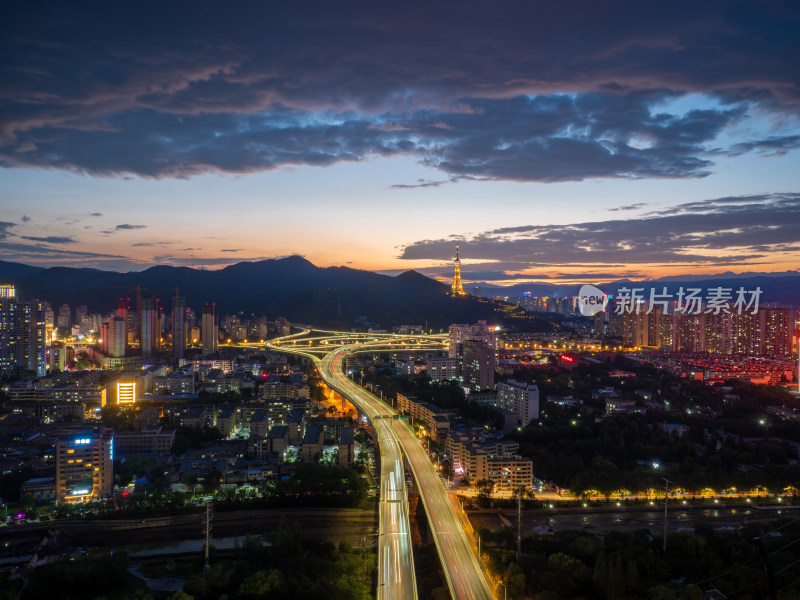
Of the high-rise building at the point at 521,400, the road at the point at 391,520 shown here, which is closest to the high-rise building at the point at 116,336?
the road at the point at 391,520

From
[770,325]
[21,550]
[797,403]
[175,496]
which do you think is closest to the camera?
[21,550]

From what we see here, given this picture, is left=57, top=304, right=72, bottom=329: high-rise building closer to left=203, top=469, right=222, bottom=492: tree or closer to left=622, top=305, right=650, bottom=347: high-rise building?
left=203, top=469, right=222, bottom=492: tree

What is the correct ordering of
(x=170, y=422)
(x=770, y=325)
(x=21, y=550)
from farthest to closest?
(x=770, y=325)
(x=170, y=422)
(x=21, y=550)

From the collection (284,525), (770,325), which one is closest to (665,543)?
(284,525)

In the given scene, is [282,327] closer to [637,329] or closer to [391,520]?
[637,329]

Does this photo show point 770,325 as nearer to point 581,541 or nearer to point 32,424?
point 581,541

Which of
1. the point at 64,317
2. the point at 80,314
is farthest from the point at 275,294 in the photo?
the point at 64,317
